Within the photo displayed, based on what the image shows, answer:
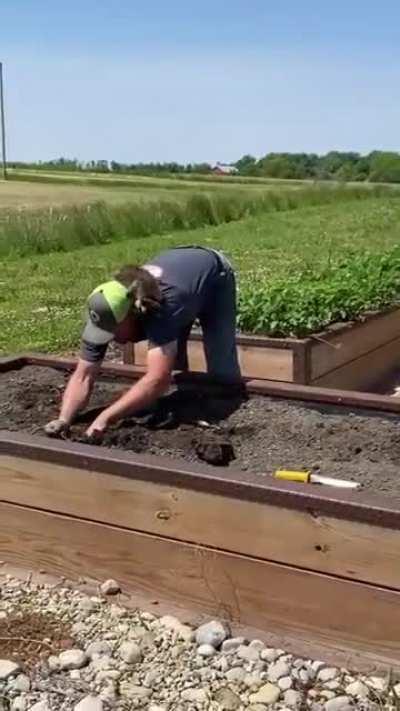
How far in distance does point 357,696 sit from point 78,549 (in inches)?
46.0

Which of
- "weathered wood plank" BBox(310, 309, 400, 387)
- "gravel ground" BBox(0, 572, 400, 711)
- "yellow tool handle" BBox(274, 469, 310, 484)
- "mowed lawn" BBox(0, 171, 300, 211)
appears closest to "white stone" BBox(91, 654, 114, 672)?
"gravel ground" BBox(0, 572, 400, 711)

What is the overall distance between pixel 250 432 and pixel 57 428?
85 cm

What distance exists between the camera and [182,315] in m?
4.54

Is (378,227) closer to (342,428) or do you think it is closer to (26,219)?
(26,219)

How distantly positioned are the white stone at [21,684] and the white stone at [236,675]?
59 centimetres

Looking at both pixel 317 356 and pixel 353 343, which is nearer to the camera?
pixel 317 356

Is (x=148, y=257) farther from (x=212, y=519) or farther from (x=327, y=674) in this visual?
(x=327, y=674)

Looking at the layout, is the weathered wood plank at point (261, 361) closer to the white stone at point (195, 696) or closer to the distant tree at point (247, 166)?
the white stone at point (195, 696)

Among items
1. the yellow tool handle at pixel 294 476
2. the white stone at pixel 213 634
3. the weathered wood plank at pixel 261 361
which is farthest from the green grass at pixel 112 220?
the white stone at pixel 213 634

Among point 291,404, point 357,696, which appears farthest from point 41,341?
point 357,696

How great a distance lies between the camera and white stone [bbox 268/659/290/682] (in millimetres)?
3088

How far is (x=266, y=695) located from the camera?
2.97 m

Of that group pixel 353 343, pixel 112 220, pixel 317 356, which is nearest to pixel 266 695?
pixel 317 356

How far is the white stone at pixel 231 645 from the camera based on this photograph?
10.6 feet
